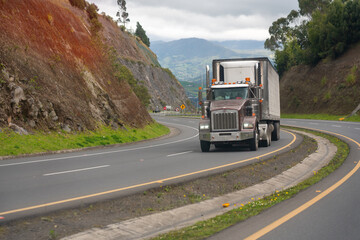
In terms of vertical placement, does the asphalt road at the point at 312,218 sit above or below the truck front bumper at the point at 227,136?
below

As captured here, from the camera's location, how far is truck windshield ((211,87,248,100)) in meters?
20.2

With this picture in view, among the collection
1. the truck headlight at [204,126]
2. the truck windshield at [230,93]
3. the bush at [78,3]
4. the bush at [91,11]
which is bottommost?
the truck headlight at [204,126]

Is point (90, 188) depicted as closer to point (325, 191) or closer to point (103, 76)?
point (325, 191)

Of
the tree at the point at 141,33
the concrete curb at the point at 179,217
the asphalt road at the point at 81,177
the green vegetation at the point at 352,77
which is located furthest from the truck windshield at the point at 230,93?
the tree at the point at 141,33

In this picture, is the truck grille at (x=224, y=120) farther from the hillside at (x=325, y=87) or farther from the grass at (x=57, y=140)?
the hillside at (x=325, y=87)

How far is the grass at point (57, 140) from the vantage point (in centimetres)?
1852

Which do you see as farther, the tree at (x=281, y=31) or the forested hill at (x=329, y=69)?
the tree at (x=281, y=31)

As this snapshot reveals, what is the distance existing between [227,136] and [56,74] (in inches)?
532

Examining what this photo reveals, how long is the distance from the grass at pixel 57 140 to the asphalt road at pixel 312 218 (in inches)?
511

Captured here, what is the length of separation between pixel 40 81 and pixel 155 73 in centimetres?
9301

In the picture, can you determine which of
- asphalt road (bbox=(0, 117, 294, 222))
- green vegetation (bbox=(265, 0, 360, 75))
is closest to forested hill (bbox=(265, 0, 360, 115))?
green vegetation (bbox=(265, 0, 360, 75))

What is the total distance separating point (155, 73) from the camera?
384ft

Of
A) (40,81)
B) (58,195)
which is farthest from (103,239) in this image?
(40,81)

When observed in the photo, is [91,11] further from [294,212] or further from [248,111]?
[294,212]
